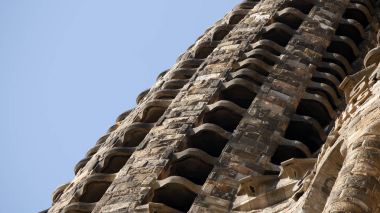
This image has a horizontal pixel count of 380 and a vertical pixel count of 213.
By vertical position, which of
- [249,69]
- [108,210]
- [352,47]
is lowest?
[108,210]

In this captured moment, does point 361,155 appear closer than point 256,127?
Yes

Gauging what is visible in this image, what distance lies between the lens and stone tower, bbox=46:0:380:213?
20.1 metres

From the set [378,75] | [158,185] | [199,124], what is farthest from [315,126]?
[378,75]

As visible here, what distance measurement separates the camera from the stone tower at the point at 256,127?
20062mm

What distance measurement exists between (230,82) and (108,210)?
6267 mm

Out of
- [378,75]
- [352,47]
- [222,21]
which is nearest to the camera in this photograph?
[378,75]

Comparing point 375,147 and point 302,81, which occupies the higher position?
point 302,81

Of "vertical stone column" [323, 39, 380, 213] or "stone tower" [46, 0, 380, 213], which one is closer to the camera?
"vertical stone column" [323, 39, 380, 213]

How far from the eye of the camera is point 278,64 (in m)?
31.3

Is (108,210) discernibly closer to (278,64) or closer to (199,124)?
(199,124)

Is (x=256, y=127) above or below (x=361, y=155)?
above

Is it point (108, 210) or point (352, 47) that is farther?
point (352, 47)

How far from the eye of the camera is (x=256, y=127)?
27.1m

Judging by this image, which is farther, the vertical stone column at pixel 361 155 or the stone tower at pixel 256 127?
the stone tower at pixel 256 127
